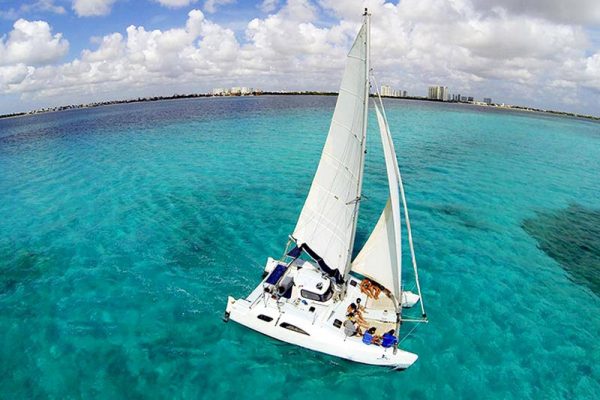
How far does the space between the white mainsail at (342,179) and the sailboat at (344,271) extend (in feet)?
0.16

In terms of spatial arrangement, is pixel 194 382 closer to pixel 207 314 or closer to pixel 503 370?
pixel 207 314

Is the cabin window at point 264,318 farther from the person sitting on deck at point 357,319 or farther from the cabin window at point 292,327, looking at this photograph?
the person sitting on deck at point 357,319

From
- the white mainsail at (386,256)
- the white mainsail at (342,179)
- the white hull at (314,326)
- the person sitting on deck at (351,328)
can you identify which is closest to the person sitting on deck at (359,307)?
the white hull at (314,326)

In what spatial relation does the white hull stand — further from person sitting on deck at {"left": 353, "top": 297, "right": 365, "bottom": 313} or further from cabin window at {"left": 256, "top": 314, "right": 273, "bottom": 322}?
person sitting on deck at {"left": 353, "top": 297, "right": 365, "bottom": 313}

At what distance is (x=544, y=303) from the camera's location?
2466cm

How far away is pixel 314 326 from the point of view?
19.3m

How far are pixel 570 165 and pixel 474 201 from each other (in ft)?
147

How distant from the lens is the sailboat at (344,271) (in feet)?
58.2

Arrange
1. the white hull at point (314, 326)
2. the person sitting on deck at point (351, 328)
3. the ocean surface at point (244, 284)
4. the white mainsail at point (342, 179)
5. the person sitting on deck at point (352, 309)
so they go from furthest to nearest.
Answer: the person sitting on deck at point (352, 309) → the person sitting on deck at point (351, 328) → the ocean surface at point (244, 284) → the white hull at point (314, 326) → the white mainsail at point (342, 179)

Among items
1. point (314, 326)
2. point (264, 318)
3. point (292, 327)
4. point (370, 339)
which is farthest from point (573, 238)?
point (264, 318)

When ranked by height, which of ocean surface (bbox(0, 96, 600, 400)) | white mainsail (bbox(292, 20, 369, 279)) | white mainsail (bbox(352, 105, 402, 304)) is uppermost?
white mainsail (bbox(292, 20, 369, 279))

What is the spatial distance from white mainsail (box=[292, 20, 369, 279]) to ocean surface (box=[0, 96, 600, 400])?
6.38 m

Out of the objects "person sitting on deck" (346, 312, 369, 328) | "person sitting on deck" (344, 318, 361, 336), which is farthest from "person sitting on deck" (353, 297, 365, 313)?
"person sitting on deck" (344, 318, 361, 336)

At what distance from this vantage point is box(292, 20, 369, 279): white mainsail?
1698 cm
